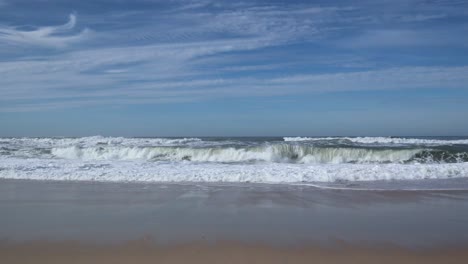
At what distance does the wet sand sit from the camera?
474cm

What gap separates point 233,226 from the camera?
595cm

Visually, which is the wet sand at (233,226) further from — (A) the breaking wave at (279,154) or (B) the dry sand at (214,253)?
(A) the breaking wave at (279,154)

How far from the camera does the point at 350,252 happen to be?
479cm

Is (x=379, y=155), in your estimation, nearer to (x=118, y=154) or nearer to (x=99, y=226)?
(x=118, y=154)

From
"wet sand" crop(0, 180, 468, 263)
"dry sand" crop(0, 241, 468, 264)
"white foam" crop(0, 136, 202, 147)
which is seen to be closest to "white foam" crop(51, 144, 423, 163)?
"white foam" crop(0, 136, 202, 147)

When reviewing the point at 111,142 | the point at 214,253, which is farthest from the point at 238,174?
the point at 111,142

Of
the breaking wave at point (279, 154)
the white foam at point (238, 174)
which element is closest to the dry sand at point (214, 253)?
the white foam at point (238, 174)

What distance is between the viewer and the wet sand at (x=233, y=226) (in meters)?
4.74

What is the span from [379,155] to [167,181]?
11810 mm

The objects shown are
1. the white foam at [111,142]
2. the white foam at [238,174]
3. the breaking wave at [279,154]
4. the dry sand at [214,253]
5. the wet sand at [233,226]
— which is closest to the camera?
the dry sand at [214,253]

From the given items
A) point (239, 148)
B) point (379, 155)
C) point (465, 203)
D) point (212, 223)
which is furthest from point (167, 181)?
point (379, 155)

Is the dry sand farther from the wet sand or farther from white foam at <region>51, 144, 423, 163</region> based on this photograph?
white foam at <region>51, 144, 423, 163</region>

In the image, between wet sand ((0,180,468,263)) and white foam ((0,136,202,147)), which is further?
white foam ((0,136,202,147))

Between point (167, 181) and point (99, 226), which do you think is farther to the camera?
point (167, 181)
